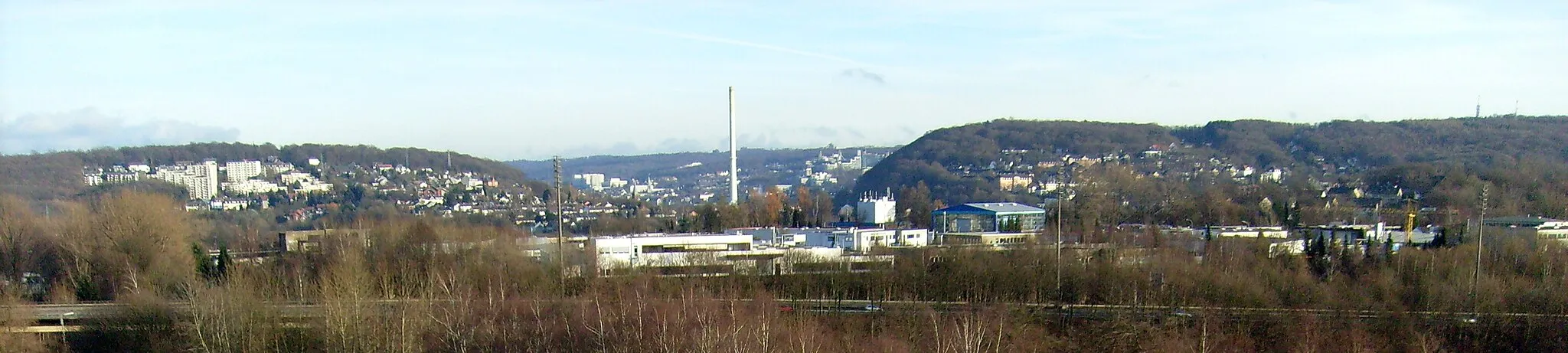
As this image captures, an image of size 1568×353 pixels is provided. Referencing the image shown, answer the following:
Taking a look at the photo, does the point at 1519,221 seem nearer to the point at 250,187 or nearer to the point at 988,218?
the point at 988,218

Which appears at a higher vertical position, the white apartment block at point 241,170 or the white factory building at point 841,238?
the white apartment block at point 241,170

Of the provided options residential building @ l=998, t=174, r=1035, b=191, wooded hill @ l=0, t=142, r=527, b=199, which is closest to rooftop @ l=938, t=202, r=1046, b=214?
residential building @ l=998, t=174, r=1035, b=191

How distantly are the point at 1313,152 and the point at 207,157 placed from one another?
264ft

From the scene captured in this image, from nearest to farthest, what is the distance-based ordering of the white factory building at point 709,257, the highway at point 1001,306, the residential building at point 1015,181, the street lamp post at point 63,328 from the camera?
1. the street lamp post at point 63,328
2. the highway at point 1001,306
3. the white factory building at point 709,257
4. the residential building at point 1015,181

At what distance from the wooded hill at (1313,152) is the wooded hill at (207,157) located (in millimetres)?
33607

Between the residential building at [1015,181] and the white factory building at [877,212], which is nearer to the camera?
the white factory building at [877,212]

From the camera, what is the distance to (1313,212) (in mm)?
42406

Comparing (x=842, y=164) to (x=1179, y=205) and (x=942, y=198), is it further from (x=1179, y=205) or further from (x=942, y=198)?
(x=1179, y=205)

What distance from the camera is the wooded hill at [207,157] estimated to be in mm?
52719

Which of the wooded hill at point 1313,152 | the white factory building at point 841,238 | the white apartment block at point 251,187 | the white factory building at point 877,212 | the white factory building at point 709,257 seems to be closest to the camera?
the white factory building at point 709,257

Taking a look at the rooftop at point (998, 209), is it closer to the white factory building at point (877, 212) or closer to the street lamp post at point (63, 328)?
the white factory building at point (877, 212)

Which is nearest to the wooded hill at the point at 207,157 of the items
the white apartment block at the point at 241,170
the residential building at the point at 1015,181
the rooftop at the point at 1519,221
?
the white apartment block at the point at 241,170

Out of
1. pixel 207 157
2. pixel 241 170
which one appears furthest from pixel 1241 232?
pixel 207 157

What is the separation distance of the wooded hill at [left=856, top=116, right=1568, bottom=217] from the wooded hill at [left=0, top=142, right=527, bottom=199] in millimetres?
33607
